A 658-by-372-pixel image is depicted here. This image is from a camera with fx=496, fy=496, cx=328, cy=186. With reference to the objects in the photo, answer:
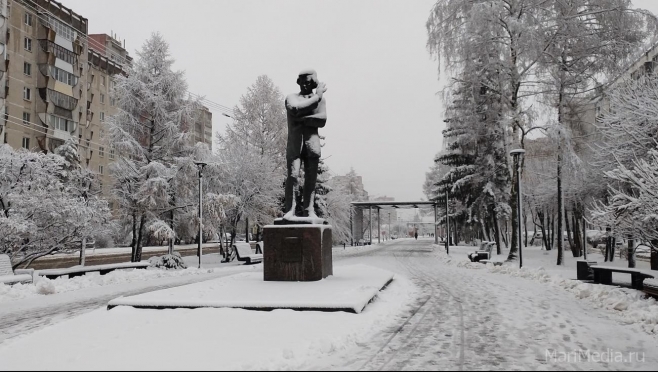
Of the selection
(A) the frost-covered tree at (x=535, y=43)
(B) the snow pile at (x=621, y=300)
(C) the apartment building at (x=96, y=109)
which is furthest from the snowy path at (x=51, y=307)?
(C) the apartment building at (x=96, y=109)

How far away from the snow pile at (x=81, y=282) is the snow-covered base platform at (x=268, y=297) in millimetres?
4141

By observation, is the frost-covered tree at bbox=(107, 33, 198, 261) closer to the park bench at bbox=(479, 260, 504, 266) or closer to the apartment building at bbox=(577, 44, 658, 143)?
the park bench at bbox=(479, 260, 504, 266)

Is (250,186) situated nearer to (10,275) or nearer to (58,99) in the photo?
(10,275)

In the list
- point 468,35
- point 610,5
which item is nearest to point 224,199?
point 468,35

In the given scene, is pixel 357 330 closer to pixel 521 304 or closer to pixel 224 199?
pixel 521 304

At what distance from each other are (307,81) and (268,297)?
18.8 feet

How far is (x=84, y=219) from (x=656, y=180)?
15878 mm

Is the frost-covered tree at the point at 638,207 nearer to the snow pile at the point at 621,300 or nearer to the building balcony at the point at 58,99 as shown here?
the snow pile at the point at 621,300

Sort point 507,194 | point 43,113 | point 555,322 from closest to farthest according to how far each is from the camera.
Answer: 1. point 555,322
2. point 507,194
3. point 43,113

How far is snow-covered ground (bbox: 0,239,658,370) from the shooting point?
5051 mm

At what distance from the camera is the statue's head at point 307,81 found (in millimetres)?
11953

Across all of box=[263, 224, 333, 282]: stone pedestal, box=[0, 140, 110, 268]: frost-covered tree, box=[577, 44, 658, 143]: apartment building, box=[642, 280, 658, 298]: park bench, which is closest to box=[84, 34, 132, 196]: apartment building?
box=[0, 140, 110, 268]: frost-covered tree

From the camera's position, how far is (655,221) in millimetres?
10891

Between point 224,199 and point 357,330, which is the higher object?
point 224,199
